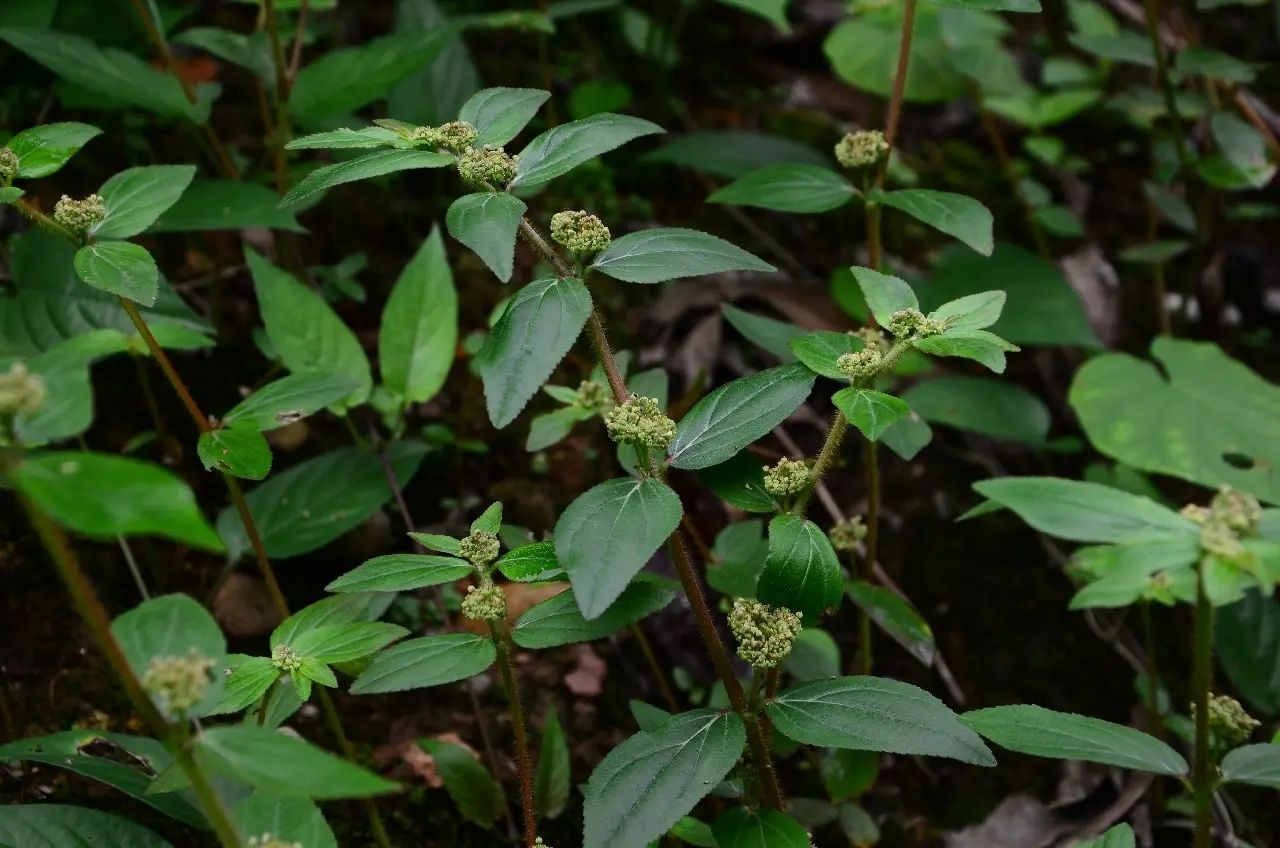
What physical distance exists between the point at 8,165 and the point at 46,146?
76 mm

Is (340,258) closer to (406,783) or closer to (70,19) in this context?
(70,19)

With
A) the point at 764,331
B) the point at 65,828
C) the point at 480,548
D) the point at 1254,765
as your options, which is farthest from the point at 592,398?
the point at 1254,765

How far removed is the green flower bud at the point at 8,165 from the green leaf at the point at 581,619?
872mm

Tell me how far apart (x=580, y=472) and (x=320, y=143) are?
1.13 meters

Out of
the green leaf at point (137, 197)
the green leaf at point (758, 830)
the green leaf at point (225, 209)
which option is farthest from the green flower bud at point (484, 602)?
the green leaf at point (225, 209)

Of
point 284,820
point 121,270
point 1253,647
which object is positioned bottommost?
point 1253,647

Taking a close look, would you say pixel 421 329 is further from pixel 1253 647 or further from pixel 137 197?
pixel 1253 647

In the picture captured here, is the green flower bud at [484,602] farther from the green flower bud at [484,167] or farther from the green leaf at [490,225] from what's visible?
the green flower bud at [484,167]

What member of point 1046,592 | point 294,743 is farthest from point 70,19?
point 1046,592

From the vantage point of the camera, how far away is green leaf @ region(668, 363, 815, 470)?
51.4 inches

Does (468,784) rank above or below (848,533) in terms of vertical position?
below

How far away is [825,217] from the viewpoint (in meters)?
3.10

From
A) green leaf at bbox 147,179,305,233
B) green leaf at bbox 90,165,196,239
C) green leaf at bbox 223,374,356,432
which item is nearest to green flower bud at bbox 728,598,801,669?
green leaf at bbox 223,374,356,432

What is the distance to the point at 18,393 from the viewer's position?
0.90 metres
